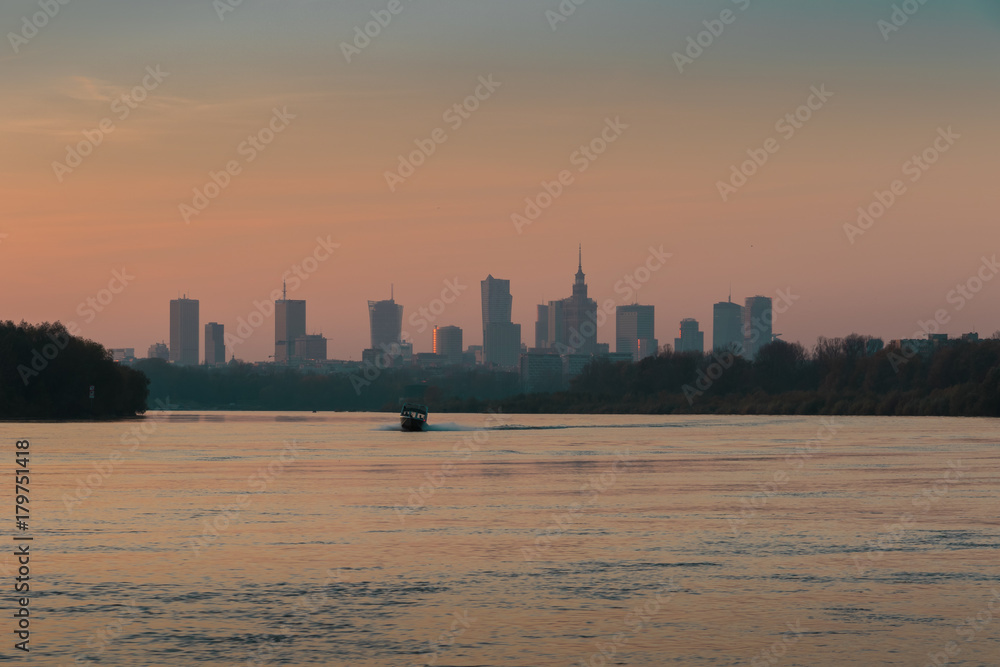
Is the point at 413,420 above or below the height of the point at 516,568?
above

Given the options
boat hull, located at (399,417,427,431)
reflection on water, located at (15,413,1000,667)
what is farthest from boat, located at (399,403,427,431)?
reflection on water, located at (15,413,1000,667)

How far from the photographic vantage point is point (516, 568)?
3038cm

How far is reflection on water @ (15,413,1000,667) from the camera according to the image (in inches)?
862

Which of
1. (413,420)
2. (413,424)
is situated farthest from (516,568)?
(413,420)

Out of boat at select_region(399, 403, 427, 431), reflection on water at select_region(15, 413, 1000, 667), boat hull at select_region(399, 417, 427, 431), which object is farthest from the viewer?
boat at select_region(399, 403, 427, 431)

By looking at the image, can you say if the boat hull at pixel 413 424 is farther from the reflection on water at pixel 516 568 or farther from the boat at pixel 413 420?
the reflection on water at pixel 516 568

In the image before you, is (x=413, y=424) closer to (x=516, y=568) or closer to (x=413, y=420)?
(x=413, y=420)

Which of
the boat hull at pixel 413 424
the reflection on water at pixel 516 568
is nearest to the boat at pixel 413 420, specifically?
the boat hull at pixel 413 424

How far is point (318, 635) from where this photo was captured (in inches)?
893

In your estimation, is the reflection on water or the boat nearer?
the reflection on water

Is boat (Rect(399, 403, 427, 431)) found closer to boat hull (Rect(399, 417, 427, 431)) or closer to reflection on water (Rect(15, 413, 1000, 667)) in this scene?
boat hull (Rect(399, 417, 427, 431))

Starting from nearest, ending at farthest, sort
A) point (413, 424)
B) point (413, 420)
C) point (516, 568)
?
point (516, 568)
point (413, 424)
point (413, 420)

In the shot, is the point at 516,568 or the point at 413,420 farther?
the point at 413,420

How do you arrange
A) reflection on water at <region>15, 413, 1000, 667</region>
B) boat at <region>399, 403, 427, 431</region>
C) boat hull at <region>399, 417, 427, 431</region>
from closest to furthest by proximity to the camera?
1. reflection on water at <region>15, 413, 1000, 667</region>
2. boat hull at <region>399, 417, 427, 431</region>
3. boat at <region>399, 403, 427, 431</region>
